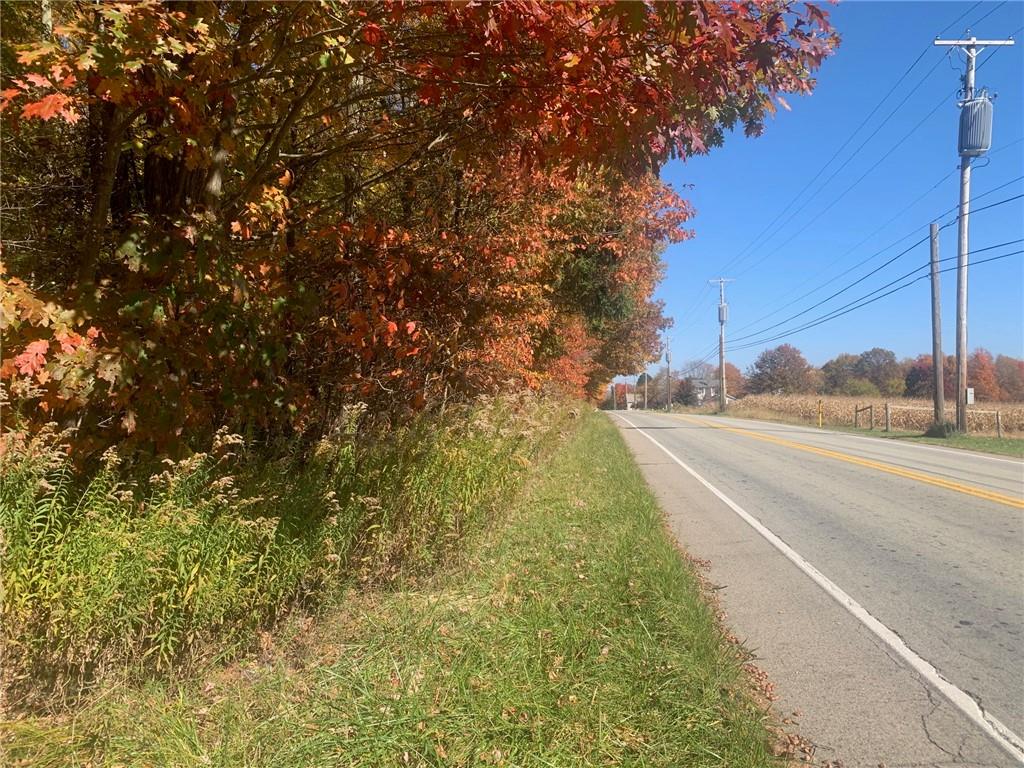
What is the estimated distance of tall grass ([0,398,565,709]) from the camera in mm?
2695

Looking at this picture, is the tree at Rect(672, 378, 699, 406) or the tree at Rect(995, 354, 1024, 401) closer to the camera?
the tree at Rect(995, 354, 1024, 401)

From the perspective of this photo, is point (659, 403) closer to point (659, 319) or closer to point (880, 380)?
point (880, 380)

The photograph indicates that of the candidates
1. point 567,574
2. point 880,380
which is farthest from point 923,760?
point 880,380

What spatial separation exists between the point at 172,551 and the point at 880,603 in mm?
5077

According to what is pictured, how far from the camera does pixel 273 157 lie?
3896 millimetres

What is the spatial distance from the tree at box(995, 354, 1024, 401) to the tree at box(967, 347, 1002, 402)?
113 cm

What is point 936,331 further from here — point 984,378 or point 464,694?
point 984,378

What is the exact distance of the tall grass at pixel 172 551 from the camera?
2.70 m

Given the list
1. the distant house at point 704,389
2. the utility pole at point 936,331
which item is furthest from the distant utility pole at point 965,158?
the distant house at point 704,389

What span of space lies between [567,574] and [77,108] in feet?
14.5

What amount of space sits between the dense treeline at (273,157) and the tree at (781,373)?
12247 cm

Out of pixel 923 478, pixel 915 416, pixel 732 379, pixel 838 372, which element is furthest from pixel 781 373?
pixel 923 478

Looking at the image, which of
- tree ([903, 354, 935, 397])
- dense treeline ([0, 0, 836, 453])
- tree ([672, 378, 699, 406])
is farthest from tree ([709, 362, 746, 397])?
dense treeline ([0, 0, 836, 453])

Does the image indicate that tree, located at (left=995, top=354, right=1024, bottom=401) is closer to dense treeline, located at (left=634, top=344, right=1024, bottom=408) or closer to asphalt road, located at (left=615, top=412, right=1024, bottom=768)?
dense treeline, located at (left=634, top=344, right=1024, bottom=408)
